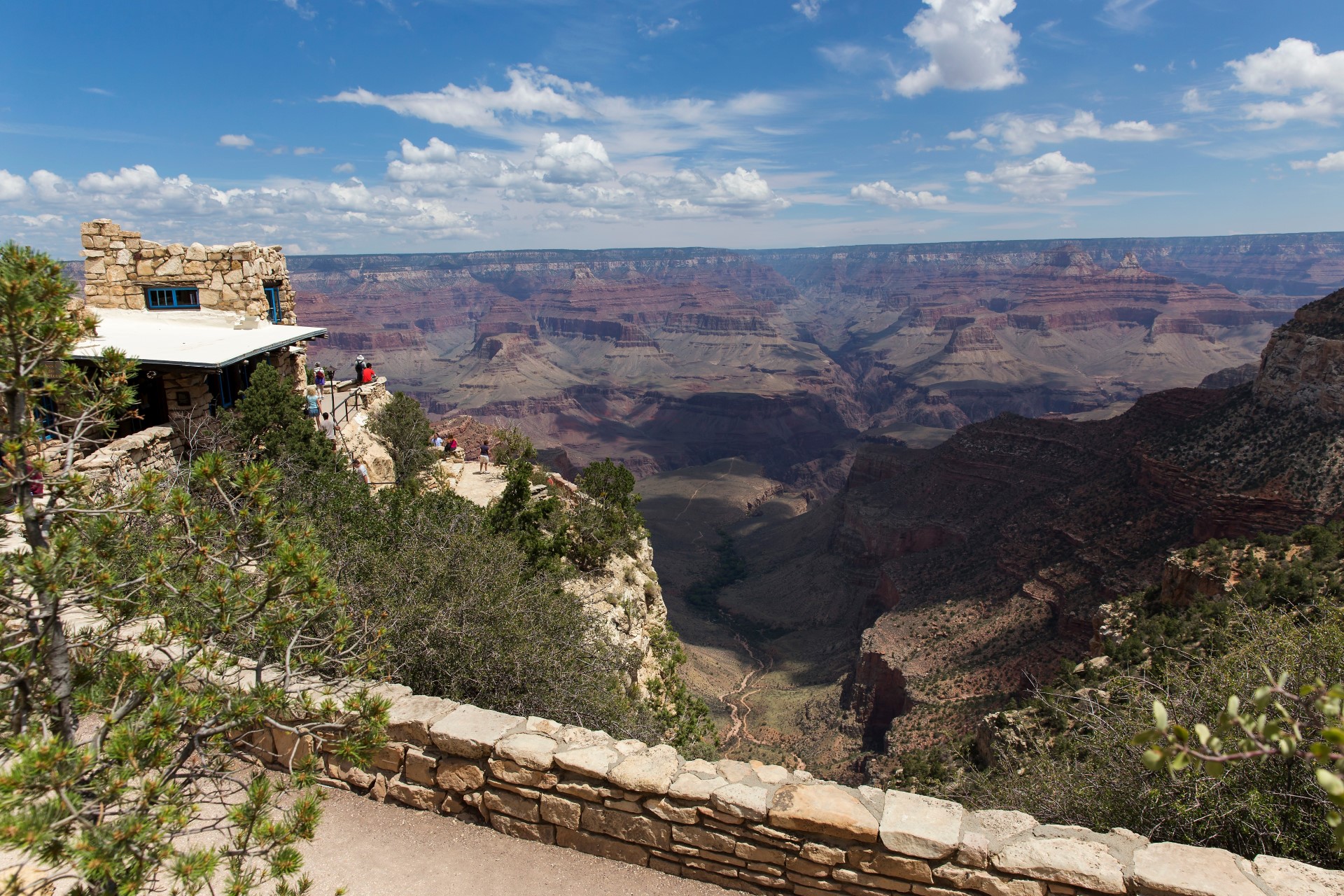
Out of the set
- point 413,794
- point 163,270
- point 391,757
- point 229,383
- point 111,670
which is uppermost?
point 163,270

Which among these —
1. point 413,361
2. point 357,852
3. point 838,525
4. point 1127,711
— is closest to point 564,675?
point 357,852

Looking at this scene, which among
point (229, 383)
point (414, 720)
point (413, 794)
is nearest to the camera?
point (414, 720)

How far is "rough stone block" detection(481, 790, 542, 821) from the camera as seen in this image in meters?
6.91

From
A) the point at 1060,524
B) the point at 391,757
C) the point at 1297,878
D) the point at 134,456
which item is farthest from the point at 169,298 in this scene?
the point at 1060,524

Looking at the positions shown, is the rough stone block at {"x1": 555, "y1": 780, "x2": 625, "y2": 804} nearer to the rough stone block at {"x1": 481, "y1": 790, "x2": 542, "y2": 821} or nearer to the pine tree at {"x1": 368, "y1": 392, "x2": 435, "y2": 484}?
the rough stone block at {"x1": 481, "y1": 790, "x2": 542, "y2": 821}

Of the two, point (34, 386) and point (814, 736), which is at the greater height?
point (34, 386)

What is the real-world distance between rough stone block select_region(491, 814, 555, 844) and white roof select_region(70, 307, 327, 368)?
10.0m

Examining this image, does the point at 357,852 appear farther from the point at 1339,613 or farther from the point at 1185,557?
the point at 1185,557

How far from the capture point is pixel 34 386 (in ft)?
14.9

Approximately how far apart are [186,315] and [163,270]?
4.13 ft

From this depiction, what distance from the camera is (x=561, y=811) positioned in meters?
6.82

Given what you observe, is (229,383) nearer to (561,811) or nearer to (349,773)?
(349,773)

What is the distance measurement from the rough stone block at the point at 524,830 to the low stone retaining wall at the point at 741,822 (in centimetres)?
2

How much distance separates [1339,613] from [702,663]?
36298mm
